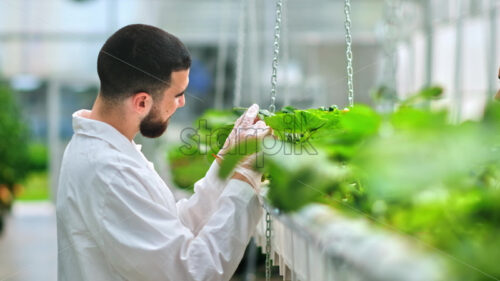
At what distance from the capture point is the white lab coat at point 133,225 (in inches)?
34.4

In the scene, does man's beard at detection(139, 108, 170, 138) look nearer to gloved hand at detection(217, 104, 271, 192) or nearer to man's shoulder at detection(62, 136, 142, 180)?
man's shoulder at detection(62, 136, 142, 180)

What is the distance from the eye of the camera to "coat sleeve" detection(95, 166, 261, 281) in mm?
869

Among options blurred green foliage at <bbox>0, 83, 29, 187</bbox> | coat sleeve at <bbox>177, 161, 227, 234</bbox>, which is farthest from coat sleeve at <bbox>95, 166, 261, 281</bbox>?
blurred green foliage at <bbox>0, 83, 29, 187</bbox>

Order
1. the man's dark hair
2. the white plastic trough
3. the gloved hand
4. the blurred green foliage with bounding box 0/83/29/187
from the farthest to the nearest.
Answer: the blurred green foliage with bounding box 0/83/29/187, the man's dark hair, the gloved hand, the white plastic trough

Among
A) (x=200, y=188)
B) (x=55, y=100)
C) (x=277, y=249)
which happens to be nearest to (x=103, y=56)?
(x=200, y=188)

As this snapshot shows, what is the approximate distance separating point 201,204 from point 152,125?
0.18 meters

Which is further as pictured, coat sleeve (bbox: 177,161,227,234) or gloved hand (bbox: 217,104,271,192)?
coat sleeve (bbox: 177,161,227,234)

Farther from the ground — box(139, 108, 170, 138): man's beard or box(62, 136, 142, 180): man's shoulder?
box(139, 108, 170, 138): man's beard

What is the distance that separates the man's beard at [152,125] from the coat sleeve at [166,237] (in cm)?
16

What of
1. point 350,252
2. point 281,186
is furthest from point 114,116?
point 350,252

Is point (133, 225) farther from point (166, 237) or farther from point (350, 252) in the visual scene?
point (350, 252)

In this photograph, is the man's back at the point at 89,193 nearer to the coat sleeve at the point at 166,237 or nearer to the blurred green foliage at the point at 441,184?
the coat sleeve at the point at 166,237

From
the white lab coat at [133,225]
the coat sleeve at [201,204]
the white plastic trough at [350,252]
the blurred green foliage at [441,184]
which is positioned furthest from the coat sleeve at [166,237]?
the blurred green foliage at [441,184]

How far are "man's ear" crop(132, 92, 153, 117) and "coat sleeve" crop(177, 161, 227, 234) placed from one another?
6.5 inches
